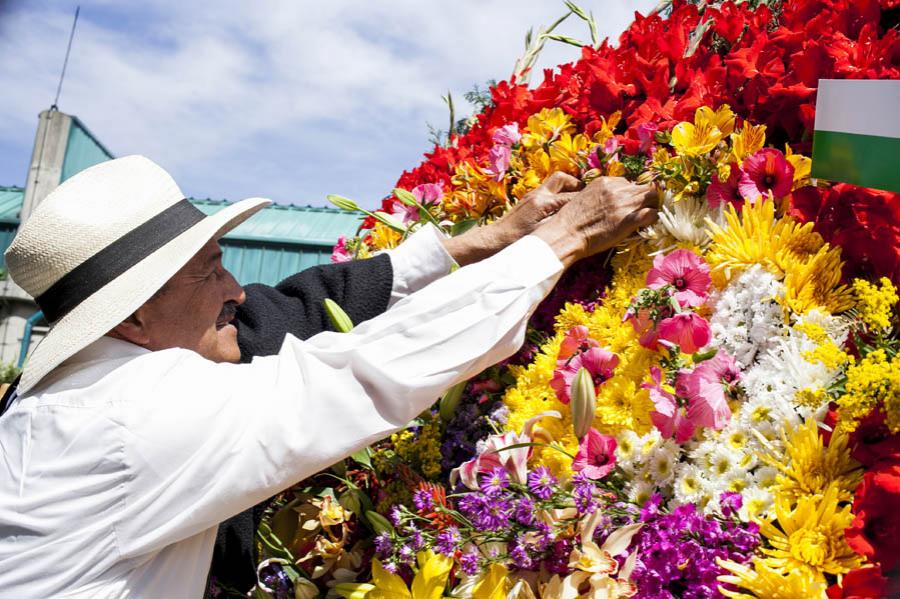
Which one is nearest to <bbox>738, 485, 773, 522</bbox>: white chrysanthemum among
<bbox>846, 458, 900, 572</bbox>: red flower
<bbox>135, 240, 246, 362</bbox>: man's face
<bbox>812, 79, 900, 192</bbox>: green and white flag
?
<bbox>846, 458, 900, 572</bbox>: red flower

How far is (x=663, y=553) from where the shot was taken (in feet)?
3.73

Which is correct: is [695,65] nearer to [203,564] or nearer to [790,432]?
[790,432]

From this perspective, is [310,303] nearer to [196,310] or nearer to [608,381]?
[196,310]

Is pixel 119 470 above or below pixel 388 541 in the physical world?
above

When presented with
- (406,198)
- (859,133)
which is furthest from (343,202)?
(859,133)

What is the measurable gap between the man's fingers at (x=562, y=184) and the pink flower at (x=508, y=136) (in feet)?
0.81

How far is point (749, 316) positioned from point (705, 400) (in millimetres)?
177

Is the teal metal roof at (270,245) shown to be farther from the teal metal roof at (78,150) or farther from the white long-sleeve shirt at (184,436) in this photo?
the white long-sleeve shirt at (184,436)

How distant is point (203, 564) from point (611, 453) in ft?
2.56

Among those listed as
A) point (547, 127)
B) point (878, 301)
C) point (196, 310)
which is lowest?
point (196, 310)

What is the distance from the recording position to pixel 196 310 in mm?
1592

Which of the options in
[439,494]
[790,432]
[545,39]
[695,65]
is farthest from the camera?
[545,39]

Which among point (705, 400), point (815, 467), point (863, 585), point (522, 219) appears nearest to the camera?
point (863, 585)

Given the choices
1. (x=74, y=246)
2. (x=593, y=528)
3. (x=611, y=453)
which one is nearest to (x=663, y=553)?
(x=593, y=528)
